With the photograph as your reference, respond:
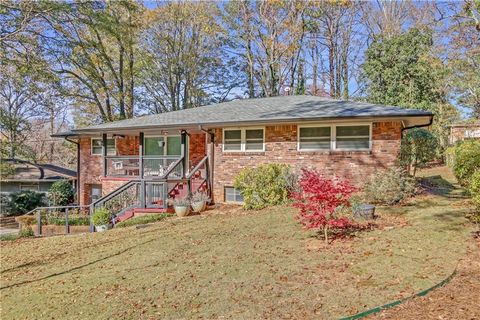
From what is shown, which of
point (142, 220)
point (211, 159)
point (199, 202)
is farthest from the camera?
point (211, 159)

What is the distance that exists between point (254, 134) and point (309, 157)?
7.60ft

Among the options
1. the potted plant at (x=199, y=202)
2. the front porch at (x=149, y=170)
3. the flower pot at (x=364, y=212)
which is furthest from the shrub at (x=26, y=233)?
the flower pot at (x=364, y=212)

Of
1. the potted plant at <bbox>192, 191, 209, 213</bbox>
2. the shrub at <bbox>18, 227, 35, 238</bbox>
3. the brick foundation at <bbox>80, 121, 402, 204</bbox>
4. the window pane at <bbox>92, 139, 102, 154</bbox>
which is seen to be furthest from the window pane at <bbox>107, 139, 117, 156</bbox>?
the potted plant at <bbox>192, 191, 209, 213</bbox>

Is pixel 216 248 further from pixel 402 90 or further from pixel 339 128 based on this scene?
pixel 402 90

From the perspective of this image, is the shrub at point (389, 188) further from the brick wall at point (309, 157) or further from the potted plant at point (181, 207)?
the potted plant at point (181, 207)

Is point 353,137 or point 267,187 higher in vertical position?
point 353,137

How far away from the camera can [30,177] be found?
70.3 feet

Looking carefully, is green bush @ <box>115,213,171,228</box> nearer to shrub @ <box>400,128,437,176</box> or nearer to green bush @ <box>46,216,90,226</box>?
green bush @ <box>46,216,90,226</box>

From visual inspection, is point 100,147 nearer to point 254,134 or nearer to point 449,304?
point 254,134

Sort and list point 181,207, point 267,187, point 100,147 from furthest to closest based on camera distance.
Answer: point 100,147, point 181,207, point 267,187

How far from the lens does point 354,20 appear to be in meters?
28.9

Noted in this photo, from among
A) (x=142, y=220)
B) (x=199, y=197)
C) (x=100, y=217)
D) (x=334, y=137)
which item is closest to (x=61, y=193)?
(x=100, y=217)

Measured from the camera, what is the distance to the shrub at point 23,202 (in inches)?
787

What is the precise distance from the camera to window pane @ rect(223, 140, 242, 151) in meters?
13.3
